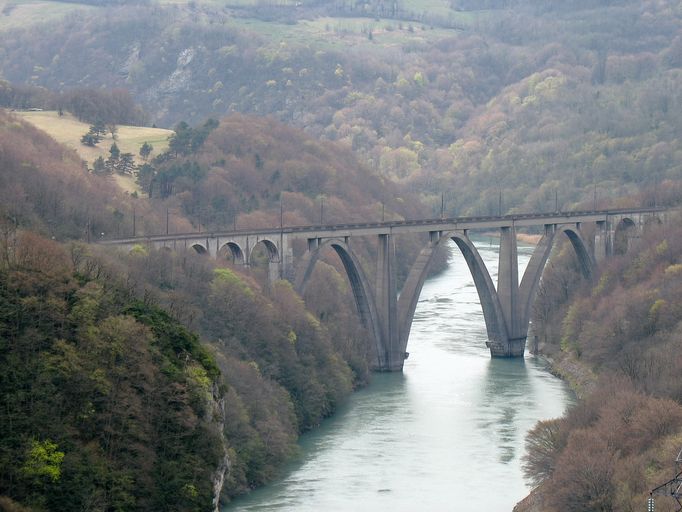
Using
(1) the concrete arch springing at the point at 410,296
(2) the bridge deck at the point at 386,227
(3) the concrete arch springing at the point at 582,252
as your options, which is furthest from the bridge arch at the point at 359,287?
(3) the concrete arch springing at the point at 582,252

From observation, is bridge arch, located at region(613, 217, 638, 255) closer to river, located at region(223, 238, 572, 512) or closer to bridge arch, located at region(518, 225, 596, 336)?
bridge arch, located at region(518, 225, 596, 336)

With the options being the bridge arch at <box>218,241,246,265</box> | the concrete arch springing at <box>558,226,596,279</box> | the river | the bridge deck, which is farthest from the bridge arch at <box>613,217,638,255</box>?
the bridge arch at <box>218,241,246,265</box>

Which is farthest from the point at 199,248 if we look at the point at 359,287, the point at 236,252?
the point at 359,287

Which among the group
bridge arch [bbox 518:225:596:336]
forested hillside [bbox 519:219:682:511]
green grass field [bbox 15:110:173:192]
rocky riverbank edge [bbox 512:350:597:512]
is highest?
green grass field [bbox 15:110:173:192]

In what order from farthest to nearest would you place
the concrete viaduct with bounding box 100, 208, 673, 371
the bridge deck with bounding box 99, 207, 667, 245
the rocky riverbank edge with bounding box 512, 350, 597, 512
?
1. the concrete viaduct with bounding box 100, 208, 673, 371
2. the bridge deck with bounding box 99, 207, 667, 245
3. the rocky riverbank edge with bounding box 512, 350, 597, 512

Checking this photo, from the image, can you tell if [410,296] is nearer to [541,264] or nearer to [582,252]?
[541,264]

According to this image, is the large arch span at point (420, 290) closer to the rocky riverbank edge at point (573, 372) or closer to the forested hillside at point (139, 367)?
the forested hillside at point (139, 367)

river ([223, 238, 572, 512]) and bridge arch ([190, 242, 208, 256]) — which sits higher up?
bridge arch ([190, 242, 208, 256])
